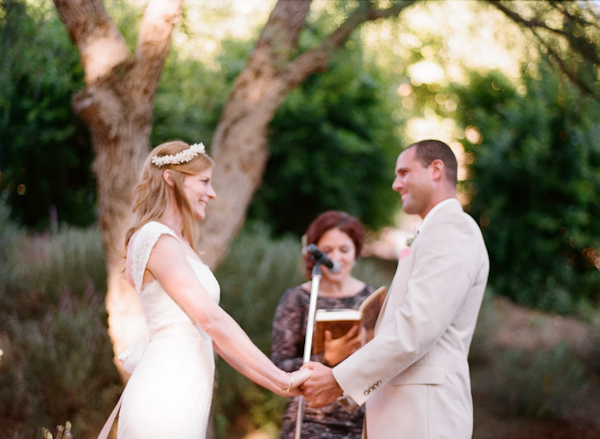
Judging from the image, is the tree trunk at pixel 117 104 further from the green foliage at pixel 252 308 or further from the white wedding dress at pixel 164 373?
the green foliage at pixel 252 308

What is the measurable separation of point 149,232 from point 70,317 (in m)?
2.94

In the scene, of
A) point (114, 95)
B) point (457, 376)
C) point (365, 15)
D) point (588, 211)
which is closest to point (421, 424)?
point (457, 376)

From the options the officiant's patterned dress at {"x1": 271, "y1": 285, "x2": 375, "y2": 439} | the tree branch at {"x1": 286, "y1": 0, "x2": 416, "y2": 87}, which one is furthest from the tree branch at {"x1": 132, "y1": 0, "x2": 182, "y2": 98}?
the officiant's patterned dress at {"x1": 271, "y1": 285, "x2": 375, "y2": 439}

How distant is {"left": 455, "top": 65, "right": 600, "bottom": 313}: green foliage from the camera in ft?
30.5

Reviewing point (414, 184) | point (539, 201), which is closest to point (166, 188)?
point (414, 184)

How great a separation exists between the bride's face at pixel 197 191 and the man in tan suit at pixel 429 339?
2.94 ft

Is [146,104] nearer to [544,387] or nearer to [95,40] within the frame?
[95,40]

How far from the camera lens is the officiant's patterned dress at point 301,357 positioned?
9.92 ft

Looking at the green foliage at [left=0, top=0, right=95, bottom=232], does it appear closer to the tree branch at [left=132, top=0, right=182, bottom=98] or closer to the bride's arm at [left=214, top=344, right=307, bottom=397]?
the tree branch at [left=132, top=0, right=182, bottom=98]

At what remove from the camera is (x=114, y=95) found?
381 centimetres

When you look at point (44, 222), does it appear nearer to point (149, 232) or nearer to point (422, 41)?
point (149, 232)

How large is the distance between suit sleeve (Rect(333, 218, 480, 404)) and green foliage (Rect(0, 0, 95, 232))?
4052 mm

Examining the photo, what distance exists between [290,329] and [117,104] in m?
1.81

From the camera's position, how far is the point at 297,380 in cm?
264
